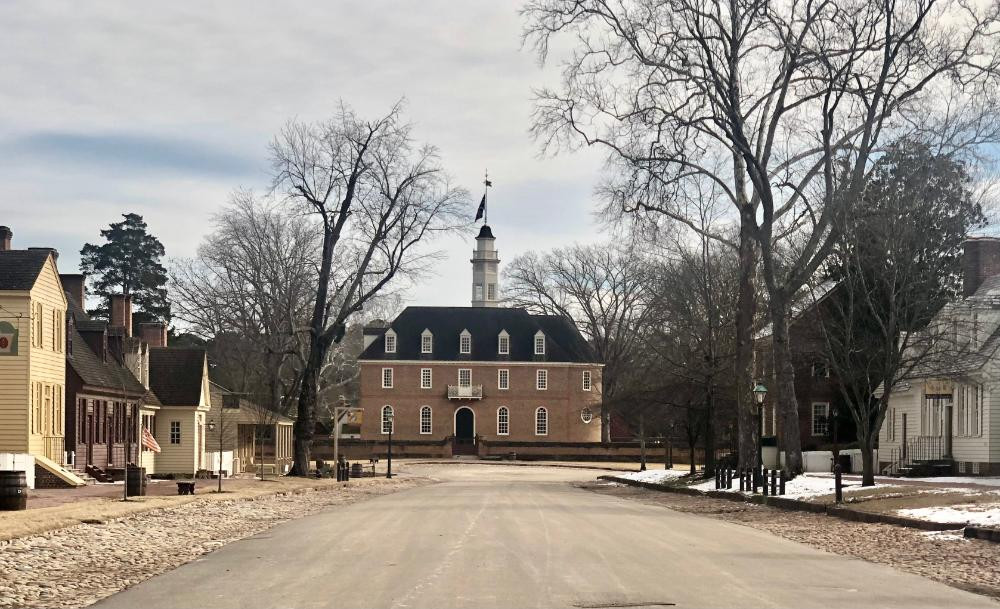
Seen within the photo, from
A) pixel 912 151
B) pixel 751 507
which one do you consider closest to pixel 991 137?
pixel 912 151

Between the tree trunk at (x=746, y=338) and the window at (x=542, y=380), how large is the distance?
56.5 metres

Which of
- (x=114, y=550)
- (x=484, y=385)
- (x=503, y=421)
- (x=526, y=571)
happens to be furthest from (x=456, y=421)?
(x=526, y=571)

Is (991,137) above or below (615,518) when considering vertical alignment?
above

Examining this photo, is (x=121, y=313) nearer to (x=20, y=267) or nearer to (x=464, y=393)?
(x=20, y=267)

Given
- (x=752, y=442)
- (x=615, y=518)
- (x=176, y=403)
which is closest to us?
(x=615, y=518)

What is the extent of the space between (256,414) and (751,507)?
99.9ft

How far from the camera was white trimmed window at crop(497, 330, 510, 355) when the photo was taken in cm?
9781

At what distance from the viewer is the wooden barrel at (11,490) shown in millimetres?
24516

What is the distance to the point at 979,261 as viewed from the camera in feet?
140

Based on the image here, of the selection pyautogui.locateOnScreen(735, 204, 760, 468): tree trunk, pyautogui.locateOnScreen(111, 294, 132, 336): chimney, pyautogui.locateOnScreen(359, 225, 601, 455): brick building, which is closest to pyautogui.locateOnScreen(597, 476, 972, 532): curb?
pyautogui.locateOnScreen(735, 204, 760, 468): tree trunk

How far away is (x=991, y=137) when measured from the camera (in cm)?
3064

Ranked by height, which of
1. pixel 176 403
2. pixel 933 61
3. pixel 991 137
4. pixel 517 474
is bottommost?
pixel 517 474

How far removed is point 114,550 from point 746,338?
80.8 feet

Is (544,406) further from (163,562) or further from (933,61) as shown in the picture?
(163,562)
